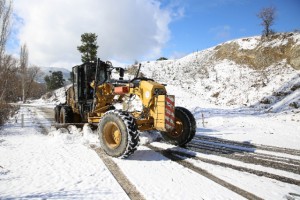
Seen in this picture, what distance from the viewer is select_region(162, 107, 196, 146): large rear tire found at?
8.39m

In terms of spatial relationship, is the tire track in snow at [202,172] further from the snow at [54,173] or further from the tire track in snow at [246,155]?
the snow at [54,173]

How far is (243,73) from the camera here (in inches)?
1270

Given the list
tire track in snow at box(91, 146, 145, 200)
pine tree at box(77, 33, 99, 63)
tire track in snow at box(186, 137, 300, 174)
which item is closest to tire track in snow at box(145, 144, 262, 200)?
tire track in snow at box(186, 137, 300, 174)

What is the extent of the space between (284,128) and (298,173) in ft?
27.8

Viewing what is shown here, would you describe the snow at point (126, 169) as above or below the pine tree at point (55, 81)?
below

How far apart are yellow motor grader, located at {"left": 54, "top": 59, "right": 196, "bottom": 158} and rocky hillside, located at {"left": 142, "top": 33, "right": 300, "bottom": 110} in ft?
49.0

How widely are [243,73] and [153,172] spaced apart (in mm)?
28958

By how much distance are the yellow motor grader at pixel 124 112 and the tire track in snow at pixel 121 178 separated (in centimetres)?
26

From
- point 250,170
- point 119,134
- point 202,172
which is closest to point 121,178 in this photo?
point 202,172

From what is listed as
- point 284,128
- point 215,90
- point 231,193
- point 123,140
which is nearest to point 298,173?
point 231,193

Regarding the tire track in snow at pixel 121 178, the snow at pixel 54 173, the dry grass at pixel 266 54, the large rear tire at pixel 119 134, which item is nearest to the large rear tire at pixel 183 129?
the large rear tire at pixel 119 134

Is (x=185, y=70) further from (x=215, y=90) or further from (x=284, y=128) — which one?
(x=284, y=128)

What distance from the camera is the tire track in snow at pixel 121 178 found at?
15.3 ft

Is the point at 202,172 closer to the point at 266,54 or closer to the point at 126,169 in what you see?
the point at 126,169
